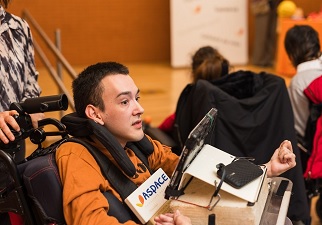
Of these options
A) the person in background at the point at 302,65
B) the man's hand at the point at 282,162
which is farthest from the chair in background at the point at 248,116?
the man's hand at the point at 282,162

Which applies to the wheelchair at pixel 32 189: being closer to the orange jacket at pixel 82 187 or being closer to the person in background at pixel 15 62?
the orange jacket at pixel 82 187

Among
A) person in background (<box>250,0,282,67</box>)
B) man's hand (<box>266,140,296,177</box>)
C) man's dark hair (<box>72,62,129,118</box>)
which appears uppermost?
man's dark hair (<box>72,62,129,118</box>)

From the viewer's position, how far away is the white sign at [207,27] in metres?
7.52

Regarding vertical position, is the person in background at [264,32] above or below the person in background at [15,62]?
below

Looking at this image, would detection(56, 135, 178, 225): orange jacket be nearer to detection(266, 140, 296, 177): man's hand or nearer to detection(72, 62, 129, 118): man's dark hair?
detection(72, 62, 129, 118): man's dark hair

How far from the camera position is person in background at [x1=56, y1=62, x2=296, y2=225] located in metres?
1.43

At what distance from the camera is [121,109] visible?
5.31 feet

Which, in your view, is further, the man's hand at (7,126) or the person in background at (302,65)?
the person in background at (302,65)

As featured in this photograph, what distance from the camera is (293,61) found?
3314 mm

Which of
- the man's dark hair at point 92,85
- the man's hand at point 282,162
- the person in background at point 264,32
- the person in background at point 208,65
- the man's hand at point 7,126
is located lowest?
the person in background at point 264,32

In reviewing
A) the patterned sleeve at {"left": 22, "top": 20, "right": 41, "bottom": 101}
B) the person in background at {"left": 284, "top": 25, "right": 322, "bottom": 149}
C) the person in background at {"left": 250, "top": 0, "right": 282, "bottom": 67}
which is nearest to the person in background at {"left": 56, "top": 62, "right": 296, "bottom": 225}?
the patterned sleeve at {"left": 22, "top": 20, "right": 41, "bottom": 101}

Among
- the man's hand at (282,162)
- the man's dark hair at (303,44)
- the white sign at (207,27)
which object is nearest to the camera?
the man's hand at (282,162)

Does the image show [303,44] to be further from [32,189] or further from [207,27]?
[207,27]

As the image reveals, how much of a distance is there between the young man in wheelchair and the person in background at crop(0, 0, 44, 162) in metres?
0.39
